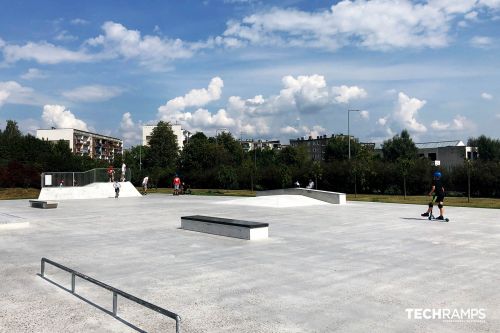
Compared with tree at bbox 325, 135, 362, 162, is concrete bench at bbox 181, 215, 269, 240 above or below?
below

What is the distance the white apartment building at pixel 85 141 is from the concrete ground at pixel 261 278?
11762cm

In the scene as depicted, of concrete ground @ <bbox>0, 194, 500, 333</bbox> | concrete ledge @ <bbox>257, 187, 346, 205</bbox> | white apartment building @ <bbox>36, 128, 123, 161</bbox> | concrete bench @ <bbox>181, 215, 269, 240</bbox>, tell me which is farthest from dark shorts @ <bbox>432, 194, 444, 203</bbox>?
white apartment building @ <bbox>36, 128, 123, 161</bbox>

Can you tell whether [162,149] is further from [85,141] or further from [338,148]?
[85,141]

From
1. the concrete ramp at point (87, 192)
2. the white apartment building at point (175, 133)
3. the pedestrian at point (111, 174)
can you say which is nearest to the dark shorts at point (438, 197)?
the concrete ramp at point (87, 192)

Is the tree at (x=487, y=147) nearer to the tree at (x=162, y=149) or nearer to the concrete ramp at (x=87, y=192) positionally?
the tree at (x=162, y=149)

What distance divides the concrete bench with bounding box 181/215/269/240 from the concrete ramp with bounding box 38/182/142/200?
22.9m

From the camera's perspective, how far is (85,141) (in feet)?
502

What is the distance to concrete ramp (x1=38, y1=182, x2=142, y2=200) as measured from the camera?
3323 cm

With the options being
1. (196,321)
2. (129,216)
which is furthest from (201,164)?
(196,321)

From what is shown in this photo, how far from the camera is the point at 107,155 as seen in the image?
568 ft

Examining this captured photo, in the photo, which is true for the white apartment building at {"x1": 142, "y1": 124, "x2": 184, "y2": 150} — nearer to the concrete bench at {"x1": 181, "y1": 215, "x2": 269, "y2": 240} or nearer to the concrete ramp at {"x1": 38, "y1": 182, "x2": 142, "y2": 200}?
the concrete ramp at {"x1": 38, "y1": 182, "x2": 142, "y2": 200}

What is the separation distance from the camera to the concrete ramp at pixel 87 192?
33.2 m

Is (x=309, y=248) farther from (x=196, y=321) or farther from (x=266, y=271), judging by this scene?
(x=196, y=321)

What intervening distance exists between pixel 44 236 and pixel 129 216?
5.91 m
